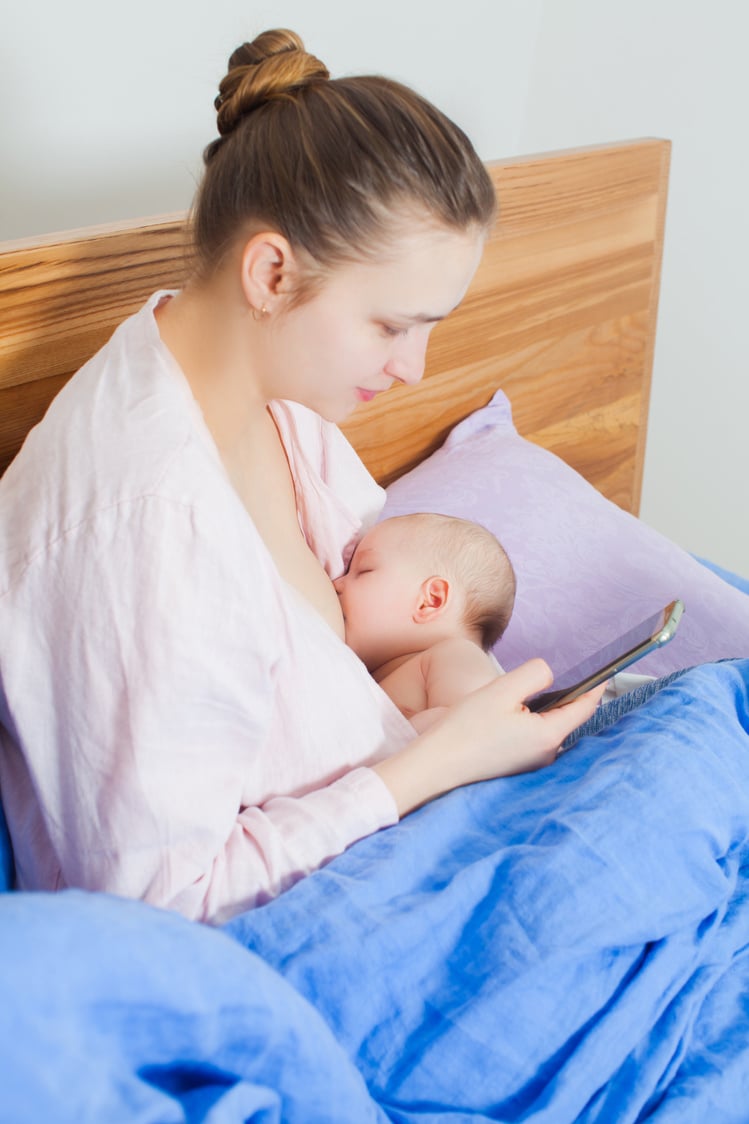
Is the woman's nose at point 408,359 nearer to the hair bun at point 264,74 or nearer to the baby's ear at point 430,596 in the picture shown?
the hair bun at point 264,74

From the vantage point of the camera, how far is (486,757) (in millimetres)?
1022

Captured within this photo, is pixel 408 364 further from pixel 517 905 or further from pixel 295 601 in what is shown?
pixel 517 905

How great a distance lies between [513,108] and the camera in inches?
83.8

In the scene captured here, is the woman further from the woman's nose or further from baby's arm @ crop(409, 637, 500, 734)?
baby's arm @ crop(409, 637, 500, 734)

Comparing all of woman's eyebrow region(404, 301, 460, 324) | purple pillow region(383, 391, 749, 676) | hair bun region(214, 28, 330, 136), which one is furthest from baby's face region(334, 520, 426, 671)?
hair bun region(214, 28, 330, 136)

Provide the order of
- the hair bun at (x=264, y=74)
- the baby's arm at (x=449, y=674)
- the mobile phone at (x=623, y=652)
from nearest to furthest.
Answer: the hair bun at (x=264, y=74) → the mobile phone at (x=623, y=652) → the baby's arm at (x=449, y=674)

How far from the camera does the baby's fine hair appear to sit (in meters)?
1.32

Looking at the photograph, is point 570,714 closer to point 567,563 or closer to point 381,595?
point 381,595

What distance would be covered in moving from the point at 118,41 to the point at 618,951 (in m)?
1.14

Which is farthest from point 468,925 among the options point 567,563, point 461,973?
point 567,563

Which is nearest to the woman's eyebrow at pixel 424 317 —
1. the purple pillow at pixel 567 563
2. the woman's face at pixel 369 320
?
the woman's face at pixel 369 320

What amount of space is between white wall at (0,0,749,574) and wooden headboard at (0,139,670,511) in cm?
26

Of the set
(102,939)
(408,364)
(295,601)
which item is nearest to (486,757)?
(295,601)

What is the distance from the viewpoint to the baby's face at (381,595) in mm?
1292
